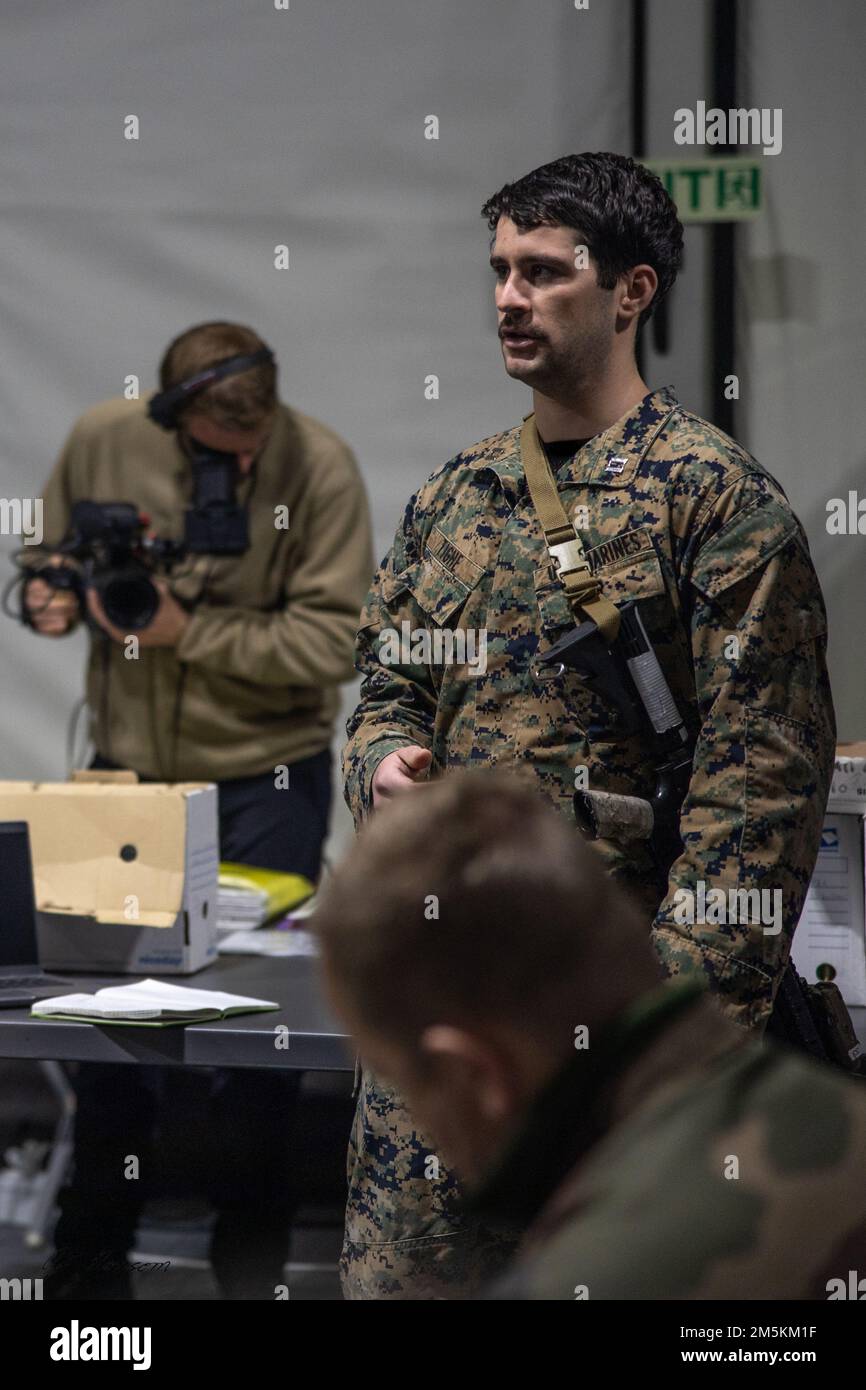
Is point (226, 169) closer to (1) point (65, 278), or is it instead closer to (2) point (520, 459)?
(1) point (65, 278)

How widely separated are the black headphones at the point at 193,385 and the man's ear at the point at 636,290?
1.65 m

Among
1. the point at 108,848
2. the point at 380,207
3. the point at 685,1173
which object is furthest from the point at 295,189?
the point at 685,1173

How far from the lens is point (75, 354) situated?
379cm

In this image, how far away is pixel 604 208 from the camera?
1837 millimetres

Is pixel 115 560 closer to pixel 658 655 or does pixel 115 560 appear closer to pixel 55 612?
→ pixel 55 612

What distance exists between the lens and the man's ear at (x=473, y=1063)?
2.72 feet

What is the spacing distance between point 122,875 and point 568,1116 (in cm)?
180

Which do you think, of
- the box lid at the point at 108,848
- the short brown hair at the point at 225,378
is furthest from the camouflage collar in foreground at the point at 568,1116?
the short brown hair at the point at 225,378

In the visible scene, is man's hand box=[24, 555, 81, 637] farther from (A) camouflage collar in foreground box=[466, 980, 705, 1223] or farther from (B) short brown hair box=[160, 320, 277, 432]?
(A) camouflage collar in foreground box=[466, 980, 705, 1223]

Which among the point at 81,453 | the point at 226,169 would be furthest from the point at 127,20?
the point at 81,453

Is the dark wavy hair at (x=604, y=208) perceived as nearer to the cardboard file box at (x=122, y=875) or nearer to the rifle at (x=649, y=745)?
the rifle at (x=649, y=745)

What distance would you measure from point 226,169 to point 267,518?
89cm

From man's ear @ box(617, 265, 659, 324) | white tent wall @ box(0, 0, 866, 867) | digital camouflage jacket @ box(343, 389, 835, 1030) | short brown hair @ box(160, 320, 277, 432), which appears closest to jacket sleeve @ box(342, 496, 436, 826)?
digital camouflage jacket @ box(343, 389, 835, 1030)

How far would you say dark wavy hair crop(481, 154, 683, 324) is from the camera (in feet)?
6.02
